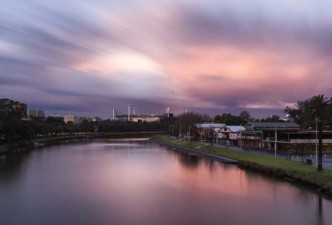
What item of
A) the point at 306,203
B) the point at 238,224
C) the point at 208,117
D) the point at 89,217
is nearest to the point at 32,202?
the point at 89,217

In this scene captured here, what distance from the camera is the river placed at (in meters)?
26.4

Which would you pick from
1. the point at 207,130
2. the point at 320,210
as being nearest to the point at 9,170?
the point at 320,210

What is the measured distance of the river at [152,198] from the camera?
86.6 ft

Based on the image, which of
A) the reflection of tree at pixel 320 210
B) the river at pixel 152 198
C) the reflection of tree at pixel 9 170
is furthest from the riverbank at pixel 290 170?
the reflection of tree at pixel 9 170

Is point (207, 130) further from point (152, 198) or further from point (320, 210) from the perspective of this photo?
point (320, 210)

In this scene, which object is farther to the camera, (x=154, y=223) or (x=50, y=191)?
(x=50, y=191)

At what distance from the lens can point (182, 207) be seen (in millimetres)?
29625

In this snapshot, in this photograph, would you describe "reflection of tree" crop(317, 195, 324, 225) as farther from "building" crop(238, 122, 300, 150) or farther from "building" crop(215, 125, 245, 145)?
"building" crop(215, 125, 245, 145)

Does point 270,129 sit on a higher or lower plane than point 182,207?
higher

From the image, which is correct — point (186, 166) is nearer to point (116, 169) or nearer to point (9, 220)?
point (116, 169)

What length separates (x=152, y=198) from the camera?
109ft

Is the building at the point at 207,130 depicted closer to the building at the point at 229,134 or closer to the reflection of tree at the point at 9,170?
the building at the point at 229,134

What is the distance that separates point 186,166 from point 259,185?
20.0m

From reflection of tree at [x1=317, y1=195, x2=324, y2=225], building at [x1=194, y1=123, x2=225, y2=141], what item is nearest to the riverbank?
reflection of tree at [x1=317, y1=195, x2=324, y2=225]
